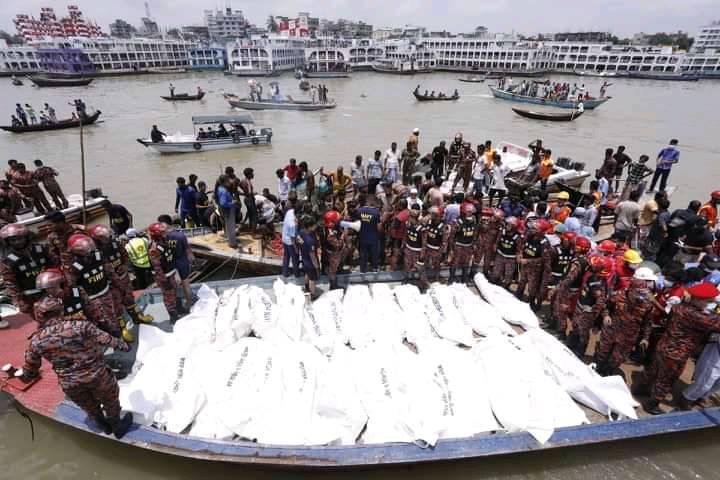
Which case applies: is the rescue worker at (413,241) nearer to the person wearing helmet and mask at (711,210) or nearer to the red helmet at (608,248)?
the red helmet at (608,248)

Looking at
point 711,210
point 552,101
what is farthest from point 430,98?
point 711,210

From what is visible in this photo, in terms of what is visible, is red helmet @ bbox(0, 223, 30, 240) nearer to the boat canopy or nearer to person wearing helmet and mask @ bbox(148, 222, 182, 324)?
person wearing helmet and mask @ bbox(148, 222, 182, 324)

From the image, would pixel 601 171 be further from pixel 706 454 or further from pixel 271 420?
pixel 271 420

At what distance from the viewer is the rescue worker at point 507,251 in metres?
5.35

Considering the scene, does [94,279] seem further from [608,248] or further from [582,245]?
[608,248]

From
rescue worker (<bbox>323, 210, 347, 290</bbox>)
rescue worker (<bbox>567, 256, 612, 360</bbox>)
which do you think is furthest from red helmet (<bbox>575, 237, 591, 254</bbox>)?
rescue worker (<bbox>323, 210, 347, 290</bbox>)

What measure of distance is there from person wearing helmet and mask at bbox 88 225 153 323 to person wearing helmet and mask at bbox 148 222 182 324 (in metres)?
0.32

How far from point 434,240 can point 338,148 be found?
1486 centimetres

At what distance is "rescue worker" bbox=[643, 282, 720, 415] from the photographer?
3.35m

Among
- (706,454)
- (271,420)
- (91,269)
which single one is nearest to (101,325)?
(91,269)

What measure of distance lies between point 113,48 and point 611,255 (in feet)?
260

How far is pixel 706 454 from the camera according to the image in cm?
404

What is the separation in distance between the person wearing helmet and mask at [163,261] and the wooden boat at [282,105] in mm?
24120

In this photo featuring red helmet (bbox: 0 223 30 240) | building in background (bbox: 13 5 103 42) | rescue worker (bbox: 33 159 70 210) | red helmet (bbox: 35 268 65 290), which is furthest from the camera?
building in background (bbox: 13 5 103 42)
